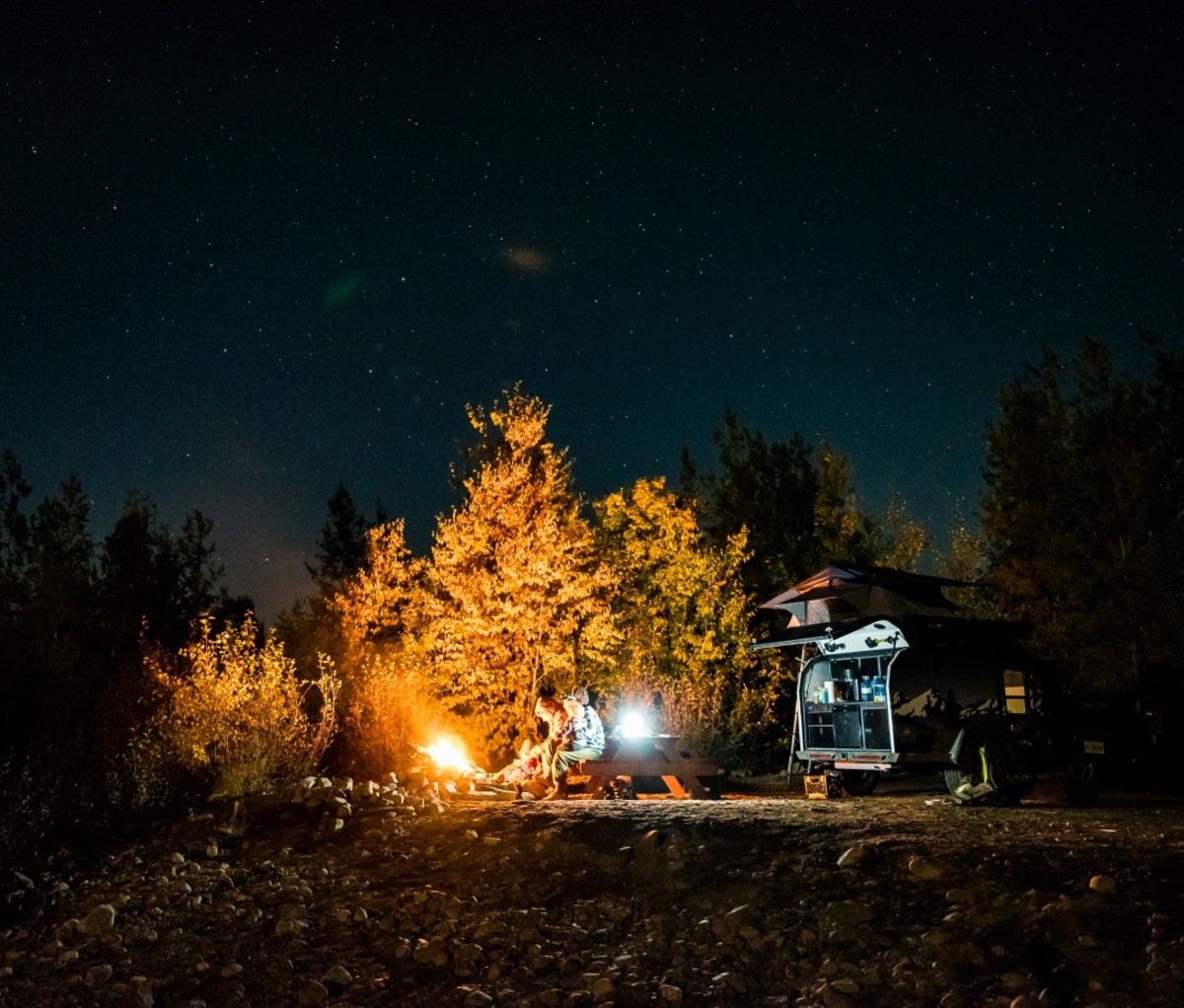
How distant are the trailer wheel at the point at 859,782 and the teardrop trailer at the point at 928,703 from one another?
0.02 m

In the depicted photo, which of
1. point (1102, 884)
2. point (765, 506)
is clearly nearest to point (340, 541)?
point (765, 506)

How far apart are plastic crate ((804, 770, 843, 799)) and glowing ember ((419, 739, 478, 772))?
4778mm

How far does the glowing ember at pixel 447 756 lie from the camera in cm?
1378

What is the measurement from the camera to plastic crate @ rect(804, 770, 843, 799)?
41.7ft

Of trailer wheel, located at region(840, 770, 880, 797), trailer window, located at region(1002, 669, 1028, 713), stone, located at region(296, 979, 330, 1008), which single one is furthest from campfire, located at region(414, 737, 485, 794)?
trailer window, located at region(1002, 669, 1028, 713)

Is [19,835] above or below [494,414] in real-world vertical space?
below

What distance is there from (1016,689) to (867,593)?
118 inches

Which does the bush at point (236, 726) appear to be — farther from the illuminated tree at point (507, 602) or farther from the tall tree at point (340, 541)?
the tall tree at point (340, 541)

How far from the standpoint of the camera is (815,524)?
30828 mm

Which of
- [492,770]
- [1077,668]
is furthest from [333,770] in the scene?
[1077,668]

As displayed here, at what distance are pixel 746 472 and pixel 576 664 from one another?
45.4 feet

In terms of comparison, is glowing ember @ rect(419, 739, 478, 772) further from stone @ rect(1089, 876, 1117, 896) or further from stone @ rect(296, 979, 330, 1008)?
stone @ rect(1089, 876, 1117, 896)

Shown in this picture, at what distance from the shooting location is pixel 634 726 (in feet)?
53.3

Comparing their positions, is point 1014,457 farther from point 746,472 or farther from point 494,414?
point 494,414
